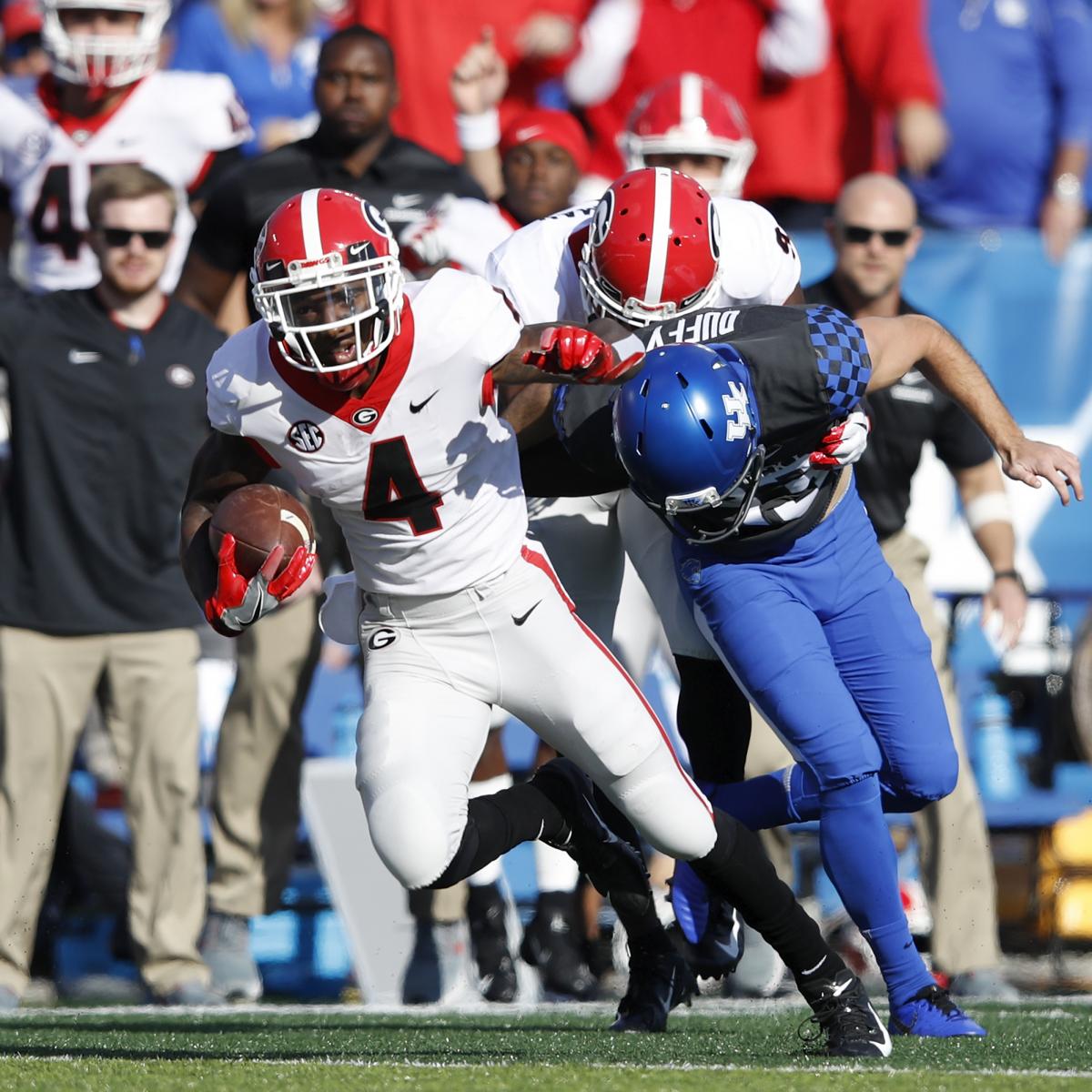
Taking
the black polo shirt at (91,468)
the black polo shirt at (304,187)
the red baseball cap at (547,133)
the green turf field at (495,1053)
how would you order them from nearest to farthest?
the green turf field at (495,1053) → the black polo shirt at (91,468) → the black polo shirt at (304,187) → the red baseball cap at (547,133)

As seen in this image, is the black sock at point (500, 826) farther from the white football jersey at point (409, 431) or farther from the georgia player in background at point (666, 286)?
the georgia player in background at point (666, 286)

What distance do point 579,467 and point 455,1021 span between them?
154 centimetres

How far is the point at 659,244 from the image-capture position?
476 centimetres

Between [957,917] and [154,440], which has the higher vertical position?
[154,440]

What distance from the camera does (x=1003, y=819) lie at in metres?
6.79

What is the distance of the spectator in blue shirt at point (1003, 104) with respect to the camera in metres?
7.93

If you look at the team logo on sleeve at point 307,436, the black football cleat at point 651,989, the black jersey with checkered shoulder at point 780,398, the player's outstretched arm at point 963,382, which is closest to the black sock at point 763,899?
the black football cleat at point 651,989

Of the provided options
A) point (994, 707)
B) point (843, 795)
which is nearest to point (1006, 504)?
point (994, 707)

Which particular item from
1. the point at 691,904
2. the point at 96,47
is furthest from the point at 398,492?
the point at 96,47

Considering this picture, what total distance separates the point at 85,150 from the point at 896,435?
2.70 metres

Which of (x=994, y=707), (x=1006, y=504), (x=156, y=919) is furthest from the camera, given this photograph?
(x=994, y=707)

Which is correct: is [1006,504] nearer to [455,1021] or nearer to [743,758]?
[743,758]

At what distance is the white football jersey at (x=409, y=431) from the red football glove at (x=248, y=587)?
0.34 meters

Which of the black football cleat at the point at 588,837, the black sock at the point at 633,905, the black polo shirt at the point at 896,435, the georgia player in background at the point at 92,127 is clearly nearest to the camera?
the black football cleat at the point at 588,837
